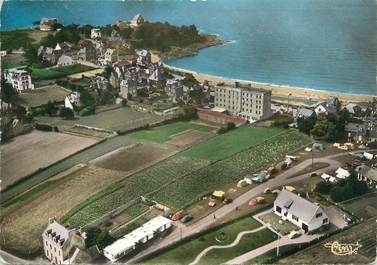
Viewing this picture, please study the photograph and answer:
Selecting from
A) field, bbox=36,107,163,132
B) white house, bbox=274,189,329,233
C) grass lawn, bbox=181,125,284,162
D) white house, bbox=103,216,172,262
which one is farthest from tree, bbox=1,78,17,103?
white house, bbox=274,189,329,233

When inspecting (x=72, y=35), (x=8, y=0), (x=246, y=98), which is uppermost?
(x=8, y=0)

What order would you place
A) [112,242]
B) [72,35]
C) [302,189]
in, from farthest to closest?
1. [72,35]
2. [302,189]
3. [112,242]

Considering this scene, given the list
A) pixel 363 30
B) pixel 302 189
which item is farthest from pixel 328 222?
pixel 363 30

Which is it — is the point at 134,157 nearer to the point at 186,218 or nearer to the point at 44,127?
the point at 186,218

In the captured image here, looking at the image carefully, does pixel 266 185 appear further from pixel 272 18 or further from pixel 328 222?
pixel 272 18

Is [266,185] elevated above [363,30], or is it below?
below

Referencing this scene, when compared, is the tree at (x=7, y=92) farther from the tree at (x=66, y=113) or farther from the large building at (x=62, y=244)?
the large building at (x=62, y=244)

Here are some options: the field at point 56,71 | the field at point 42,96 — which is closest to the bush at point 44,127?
the field at point 42,96

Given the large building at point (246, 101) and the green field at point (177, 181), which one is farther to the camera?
the large building at point (246, 101)
